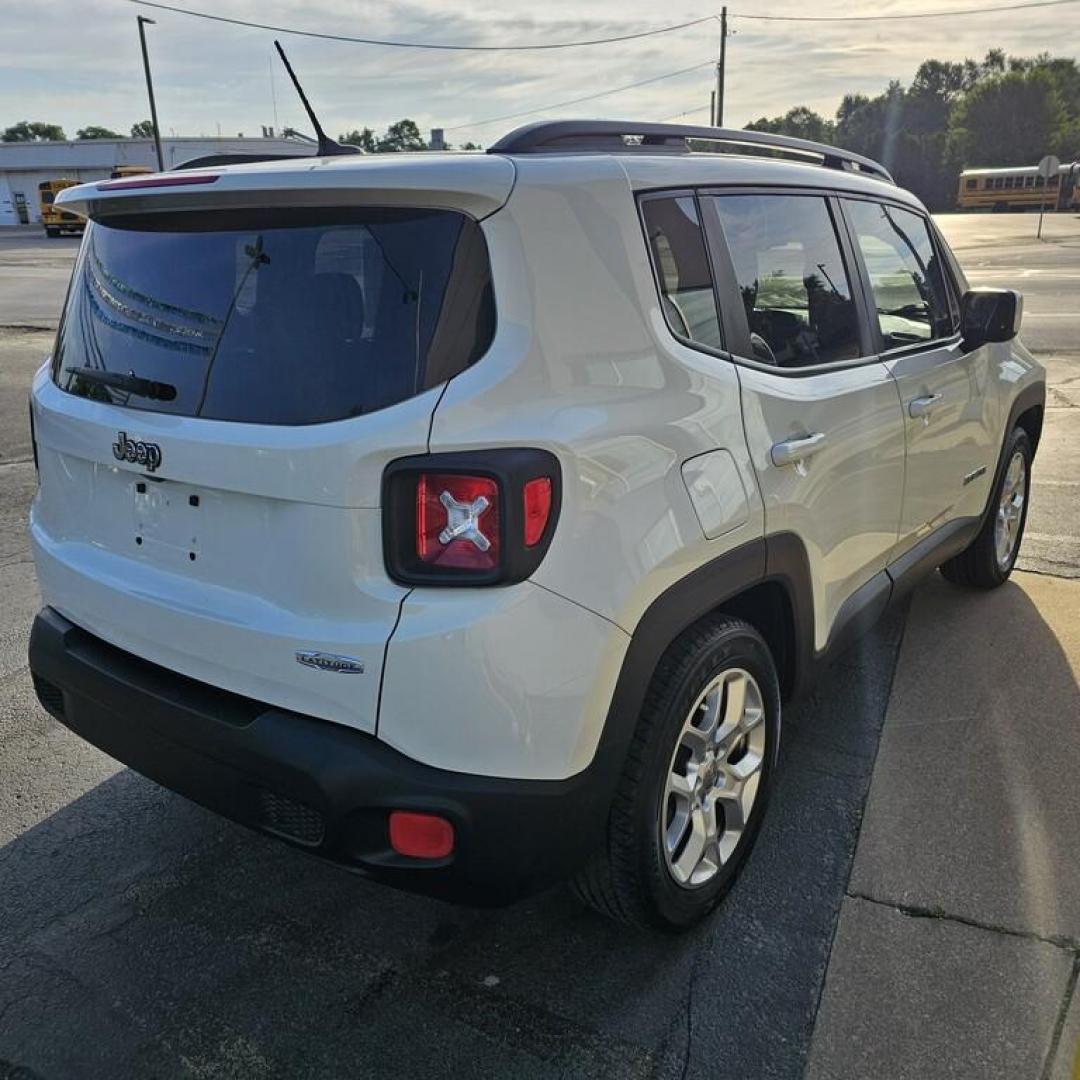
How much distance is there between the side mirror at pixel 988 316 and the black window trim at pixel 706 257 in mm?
1758

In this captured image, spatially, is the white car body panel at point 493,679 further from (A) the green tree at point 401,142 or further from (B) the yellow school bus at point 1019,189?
(B) the yellow school bus at point 1019,189

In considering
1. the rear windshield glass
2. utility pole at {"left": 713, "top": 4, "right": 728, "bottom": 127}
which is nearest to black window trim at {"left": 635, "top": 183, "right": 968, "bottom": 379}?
the rear windshield glass

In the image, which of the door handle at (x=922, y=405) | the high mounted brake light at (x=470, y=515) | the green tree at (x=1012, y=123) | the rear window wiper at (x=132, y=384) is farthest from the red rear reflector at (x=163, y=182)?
the green tree at (x=1012, y=123)

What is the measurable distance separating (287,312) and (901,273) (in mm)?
2397

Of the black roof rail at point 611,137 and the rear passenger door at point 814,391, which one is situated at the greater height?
the black roof rail at point 611,137

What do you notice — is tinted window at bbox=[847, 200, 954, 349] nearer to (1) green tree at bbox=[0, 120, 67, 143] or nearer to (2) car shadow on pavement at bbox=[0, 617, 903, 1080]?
(2) car shadow on pavement at bbox=[0, 617, 903, 1080]

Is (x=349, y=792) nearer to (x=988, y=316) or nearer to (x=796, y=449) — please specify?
(x=796, y=449)

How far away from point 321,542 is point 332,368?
0.35 meters

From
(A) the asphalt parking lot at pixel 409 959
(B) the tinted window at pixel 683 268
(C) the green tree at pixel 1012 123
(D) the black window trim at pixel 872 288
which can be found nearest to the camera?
(A) the asphalt parking lot at pixel 409 959

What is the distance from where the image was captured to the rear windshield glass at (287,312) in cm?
188

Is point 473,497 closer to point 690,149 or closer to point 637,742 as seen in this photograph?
point 637,742

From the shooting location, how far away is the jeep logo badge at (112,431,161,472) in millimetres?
2117

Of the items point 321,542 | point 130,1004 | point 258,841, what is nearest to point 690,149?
point 321,542

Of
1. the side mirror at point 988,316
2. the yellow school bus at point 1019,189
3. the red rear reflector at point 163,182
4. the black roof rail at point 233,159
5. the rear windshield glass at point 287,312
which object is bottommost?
the yellow school bus at point 1019,189
